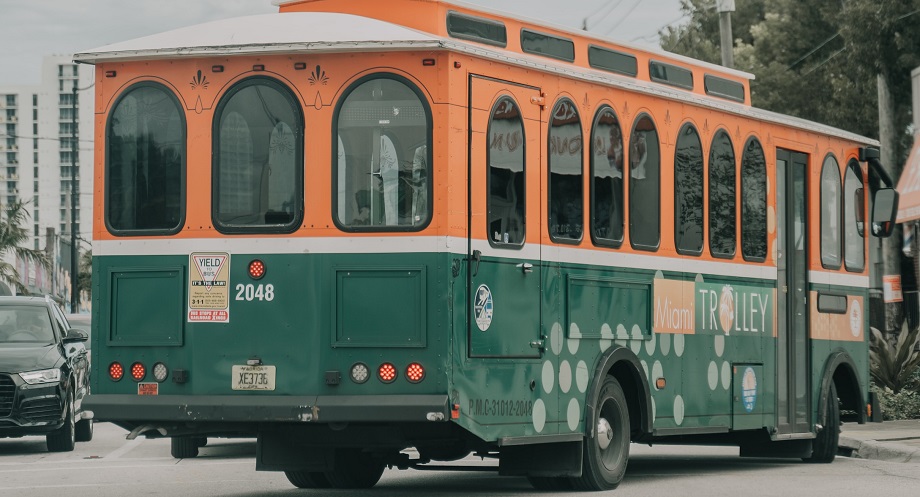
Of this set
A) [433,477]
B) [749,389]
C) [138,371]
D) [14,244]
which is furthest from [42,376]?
[14,244]

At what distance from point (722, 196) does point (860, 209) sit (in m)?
2.82

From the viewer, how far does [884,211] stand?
15.6m

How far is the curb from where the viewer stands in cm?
1586

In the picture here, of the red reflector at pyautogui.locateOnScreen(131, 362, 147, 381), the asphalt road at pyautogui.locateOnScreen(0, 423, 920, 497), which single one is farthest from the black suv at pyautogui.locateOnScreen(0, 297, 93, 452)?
the red reflector at pyautogui.locateOnScreen(131, 362, 147, 381)

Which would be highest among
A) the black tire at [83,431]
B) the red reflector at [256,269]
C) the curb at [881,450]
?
the red reflector at [256,269]

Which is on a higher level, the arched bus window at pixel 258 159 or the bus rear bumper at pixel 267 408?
the arched bus window at pixel 258 159

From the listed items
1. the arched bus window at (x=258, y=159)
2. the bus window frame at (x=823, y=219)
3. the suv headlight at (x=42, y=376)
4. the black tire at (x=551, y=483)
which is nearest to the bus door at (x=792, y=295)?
the bus window frame at (x=823, y=219)

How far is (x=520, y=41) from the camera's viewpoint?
11.6 metres

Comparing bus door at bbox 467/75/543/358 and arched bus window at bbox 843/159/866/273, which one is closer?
bus door at bbox 467/75/543/358

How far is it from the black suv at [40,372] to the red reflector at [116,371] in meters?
7.07

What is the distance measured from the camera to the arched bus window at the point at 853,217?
637 inches

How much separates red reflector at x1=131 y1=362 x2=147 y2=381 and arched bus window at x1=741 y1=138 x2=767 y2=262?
19.0 ft

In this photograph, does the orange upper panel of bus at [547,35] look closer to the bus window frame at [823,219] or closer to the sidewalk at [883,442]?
the bus window frame at [823,219]

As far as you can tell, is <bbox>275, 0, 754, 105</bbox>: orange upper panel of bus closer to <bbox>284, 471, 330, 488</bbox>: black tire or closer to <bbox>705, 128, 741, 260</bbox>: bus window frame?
<bbox>705, 128, 741, 260</bbox>: bus window frame
